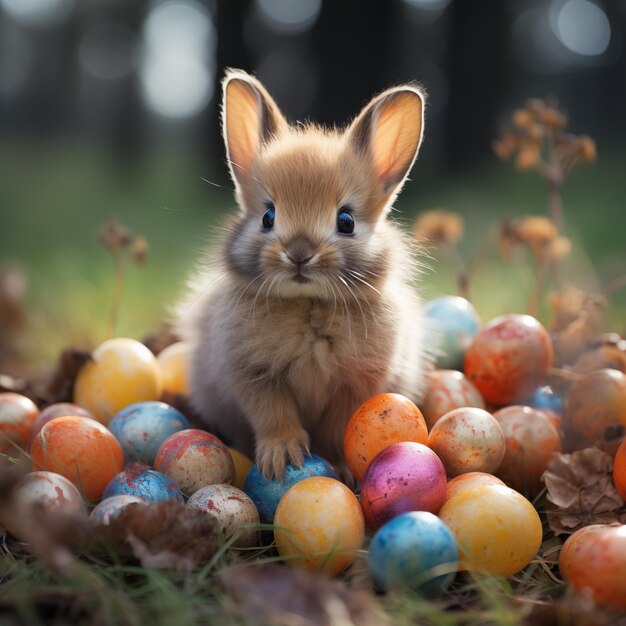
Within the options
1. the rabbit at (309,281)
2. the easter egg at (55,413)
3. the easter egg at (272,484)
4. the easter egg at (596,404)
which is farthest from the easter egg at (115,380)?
the easter egg at (596,404)

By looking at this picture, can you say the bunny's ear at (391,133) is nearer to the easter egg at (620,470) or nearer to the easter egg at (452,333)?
the easter egg at (452,333)

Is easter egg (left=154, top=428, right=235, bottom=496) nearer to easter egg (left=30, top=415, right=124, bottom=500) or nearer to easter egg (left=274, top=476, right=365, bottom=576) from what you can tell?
easter egg (left=30, top=415, right=124, bottom=500)

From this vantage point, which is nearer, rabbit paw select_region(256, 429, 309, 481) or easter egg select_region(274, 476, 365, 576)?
easter egg select_region(274, 476, 365, 576)

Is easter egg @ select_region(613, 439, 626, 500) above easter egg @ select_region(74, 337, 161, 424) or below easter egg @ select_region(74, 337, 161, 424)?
above

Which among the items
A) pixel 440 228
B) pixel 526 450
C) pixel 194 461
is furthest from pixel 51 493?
pixel 440 228

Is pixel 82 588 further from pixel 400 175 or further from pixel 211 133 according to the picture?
pixel 211 133

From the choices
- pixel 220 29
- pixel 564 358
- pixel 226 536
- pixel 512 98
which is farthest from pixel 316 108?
pixel 226 536

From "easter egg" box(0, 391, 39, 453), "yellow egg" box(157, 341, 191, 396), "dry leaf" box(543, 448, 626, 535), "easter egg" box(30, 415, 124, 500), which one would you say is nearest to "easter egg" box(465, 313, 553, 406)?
"dry leaf" box(543, 448, 626, 535)
